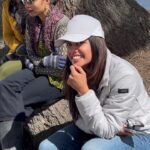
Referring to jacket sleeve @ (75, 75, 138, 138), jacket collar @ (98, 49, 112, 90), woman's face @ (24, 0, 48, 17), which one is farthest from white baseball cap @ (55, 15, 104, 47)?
woman's face @ (24, 0, 48, 17)

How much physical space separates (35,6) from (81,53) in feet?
3.10

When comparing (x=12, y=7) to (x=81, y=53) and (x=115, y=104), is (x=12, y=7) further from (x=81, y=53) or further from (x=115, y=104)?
(x=115, y=104)

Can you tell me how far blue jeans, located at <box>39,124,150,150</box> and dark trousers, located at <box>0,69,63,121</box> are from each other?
522mm

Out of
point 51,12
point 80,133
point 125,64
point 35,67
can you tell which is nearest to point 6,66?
point 35,67

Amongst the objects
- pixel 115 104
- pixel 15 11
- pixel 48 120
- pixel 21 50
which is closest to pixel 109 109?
pixel 115 104

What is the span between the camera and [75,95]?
3254mm

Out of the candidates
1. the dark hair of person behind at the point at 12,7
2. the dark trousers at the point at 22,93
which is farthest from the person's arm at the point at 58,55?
the dark hair of person behind at the point at 12,7

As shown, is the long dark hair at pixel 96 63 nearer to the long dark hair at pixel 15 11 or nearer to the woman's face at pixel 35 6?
the woman's face at pixel 35 6

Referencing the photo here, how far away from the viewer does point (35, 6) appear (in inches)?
155

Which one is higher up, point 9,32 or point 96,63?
point 96,63

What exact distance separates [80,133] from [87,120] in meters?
0.36

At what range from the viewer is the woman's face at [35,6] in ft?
12.9

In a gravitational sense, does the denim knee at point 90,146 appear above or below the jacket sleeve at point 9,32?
below

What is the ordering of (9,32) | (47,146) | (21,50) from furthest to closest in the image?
(9,32) < (21,50) < (47,146)
